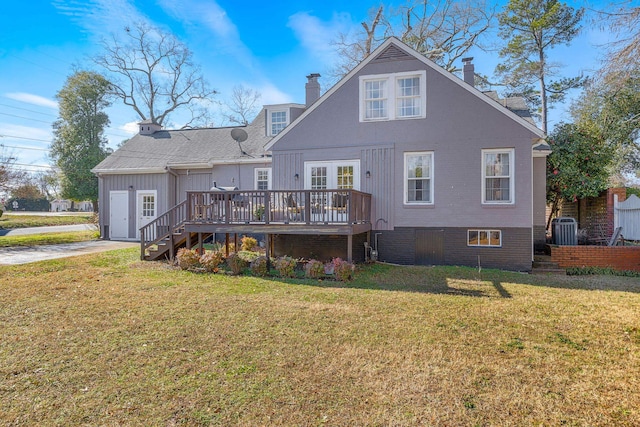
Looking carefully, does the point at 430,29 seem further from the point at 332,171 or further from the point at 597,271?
the point at 597,271

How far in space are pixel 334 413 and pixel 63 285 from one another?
748 cm

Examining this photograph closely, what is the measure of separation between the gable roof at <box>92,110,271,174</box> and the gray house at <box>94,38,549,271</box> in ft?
10.9

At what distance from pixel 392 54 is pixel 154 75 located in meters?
23.6

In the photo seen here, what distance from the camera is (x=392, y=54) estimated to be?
11.1m

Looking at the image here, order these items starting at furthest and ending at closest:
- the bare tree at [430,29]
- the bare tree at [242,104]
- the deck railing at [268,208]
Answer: the bare tree at [242,104], the bare tree at [430,29], the deck railing at [268,208]

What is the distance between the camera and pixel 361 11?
2047 cm

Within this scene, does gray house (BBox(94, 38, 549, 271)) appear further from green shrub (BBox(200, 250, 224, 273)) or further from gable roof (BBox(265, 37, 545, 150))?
green shrub (BBox(200, 250, 224, 273))

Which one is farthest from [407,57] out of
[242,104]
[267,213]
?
[242,104]

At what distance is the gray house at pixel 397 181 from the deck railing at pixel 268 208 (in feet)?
0.13

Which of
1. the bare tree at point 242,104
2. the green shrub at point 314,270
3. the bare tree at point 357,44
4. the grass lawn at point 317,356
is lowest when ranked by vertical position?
the grass lawn at point 317,356

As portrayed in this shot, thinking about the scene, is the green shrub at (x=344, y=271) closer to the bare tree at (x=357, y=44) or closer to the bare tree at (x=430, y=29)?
the bare tree at (x=357, y=44)

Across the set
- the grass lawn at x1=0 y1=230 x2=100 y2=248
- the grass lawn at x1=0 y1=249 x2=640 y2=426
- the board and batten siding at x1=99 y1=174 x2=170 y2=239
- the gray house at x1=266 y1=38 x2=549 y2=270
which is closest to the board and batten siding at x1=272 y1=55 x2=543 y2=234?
the gray house at x1=266 y1=38 x2=549 y2=270

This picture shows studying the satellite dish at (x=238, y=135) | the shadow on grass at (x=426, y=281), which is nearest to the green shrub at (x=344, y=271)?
the shadow on grass at (x=426, y=281)

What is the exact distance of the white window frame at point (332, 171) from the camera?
11.5 metres
